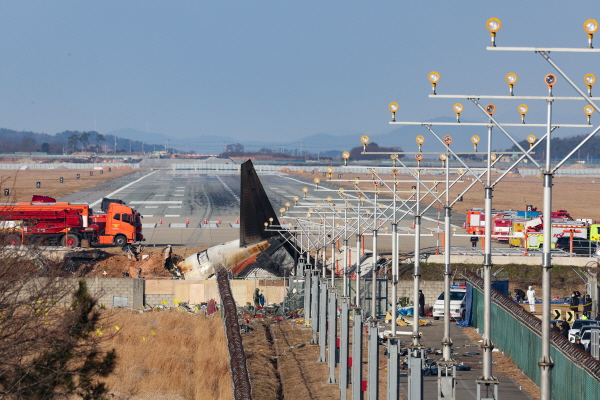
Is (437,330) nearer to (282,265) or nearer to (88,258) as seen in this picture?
(282,265)

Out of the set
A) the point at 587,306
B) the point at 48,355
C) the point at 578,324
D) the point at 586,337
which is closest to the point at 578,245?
the point at 587,306

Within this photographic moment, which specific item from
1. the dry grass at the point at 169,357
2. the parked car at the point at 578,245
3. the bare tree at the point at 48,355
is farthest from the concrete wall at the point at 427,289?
the bare tree at the point at 48,355

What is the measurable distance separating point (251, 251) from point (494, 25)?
41743 mm

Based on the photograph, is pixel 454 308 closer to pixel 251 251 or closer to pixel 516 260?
pixel 516 260

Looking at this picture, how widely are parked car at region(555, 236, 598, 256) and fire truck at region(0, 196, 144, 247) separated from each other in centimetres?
3490

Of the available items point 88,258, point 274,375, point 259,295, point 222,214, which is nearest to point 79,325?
point 274,375

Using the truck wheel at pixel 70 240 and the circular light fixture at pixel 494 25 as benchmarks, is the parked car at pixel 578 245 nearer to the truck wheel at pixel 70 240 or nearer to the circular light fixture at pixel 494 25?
the truck wheel at pixel 70 240

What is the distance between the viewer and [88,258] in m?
58.4

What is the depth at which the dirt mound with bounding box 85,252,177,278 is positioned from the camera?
5462cm

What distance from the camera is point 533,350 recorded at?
3120cm

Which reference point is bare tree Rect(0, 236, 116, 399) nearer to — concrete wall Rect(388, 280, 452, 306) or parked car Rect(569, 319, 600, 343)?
parked car Rect(569, 319, 600, 343)

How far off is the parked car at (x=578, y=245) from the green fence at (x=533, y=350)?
2173 cm

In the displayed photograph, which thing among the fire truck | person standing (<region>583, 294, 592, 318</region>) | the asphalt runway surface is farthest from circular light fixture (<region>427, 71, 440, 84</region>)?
the fire truck

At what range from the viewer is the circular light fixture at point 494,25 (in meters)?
15.8
